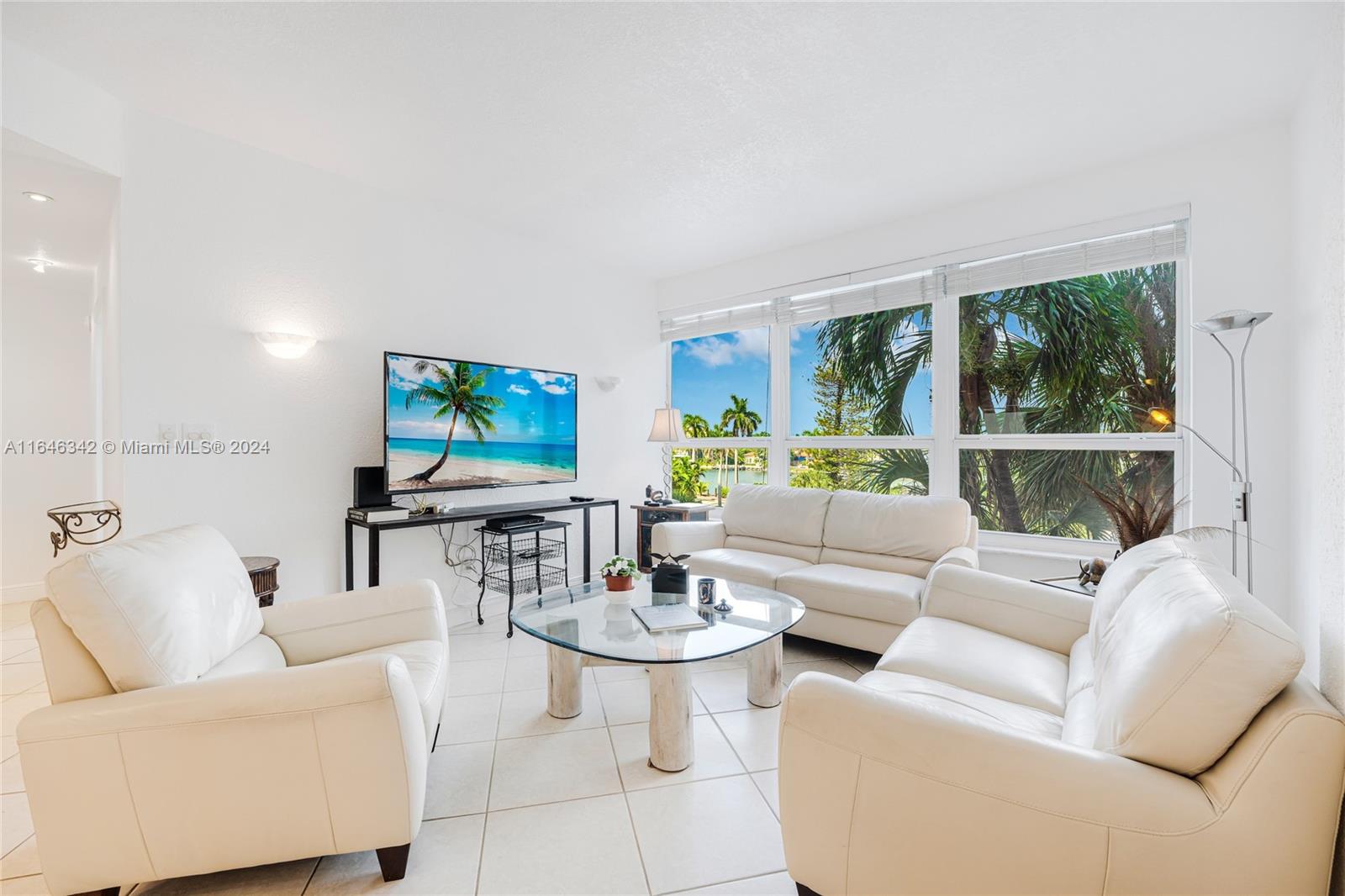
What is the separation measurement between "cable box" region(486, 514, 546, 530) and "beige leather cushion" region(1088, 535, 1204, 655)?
290 cm

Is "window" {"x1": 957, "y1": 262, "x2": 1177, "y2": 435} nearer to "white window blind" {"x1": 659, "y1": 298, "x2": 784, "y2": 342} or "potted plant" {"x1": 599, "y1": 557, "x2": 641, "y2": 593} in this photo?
"white window blind" {"x1": 659, "y1": 298, "x2": 784, "y2": 342}

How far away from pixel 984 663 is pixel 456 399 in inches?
124

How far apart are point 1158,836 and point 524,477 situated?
3.64m

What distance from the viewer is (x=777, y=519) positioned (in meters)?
3.78

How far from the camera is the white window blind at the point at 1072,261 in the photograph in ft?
9.86

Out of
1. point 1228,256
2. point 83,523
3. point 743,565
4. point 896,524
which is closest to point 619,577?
point 743,565

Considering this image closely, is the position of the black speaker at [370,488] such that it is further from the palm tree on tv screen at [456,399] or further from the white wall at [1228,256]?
the white wall at [1228,256]

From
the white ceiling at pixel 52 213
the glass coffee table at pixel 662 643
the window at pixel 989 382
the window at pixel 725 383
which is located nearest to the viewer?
the glass coffee table at pixel 662 643

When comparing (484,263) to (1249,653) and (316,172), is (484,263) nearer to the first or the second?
(316,172)

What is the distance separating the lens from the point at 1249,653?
98cm

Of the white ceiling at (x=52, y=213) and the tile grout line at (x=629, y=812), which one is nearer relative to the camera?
the tile grout line at (x=629, y=812)

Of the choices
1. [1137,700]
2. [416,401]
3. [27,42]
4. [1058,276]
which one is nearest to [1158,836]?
[1137,700]

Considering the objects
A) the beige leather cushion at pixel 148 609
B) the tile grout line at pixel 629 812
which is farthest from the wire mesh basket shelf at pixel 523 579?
the beige leather cushion at pixel 148 609

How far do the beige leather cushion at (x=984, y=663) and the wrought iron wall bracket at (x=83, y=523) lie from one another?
394cm
